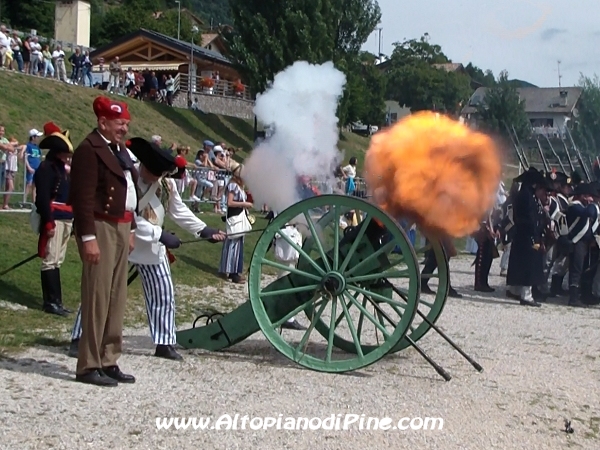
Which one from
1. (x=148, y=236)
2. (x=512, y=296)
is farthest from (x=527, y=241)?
(x=148, y=236)

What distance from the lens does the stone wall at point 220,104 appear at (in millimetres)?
37366

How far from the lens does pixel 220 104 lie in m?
38.8

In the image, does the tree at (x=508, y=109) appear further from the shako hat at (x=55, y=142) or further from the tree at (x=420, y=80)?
the tree at (x=420, y=80)

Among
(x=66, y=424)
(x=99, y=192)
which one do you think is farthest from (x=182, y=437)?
(x=99, y=192)

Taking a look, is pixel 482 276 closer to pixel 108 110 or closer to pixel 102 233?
pixel 102 233

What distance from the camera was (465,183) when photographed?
6.98m

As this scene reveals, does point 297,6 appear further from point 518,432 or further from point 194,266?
point 518,432

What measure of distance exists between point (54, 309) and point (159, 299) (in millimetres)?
2143

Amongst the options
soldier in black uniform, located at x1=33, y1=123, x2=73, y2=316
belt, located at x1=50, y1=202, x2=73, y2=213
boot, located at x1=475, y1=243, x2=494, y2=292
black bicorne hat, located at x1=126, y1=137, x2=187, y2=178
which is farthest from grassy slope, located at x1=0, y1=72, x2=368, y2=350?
boot, located at x1=475, y1=243, x2=494, y2=292

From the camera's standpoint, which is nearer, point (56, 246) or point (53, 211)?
point (53, 211)

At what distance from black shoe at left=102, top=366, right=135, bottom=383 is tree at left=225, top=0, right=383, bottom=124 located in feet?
75.1

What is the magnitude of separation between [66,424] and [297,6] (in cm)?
2715

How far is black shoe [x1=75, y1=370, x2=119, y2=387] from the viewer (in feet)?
19.6

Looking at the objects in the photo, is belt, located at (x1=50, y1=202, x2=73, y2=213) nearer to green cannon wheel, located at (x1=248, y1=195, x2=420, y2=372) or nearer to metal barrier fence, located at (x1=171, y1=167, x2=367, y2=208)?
green cannon wheel, located at (x1=248, y1=195, x2=420, y2=372)
